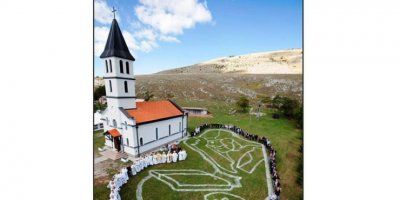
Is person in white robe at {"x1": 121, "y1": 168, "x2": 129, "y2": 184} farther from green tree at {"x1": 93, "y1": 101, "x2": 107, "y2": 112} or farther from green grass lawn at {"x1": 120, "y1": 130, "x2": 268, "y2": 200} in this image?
green tree at {"x1": 93, "y1": 101, "x2": 107, "y2": 112}

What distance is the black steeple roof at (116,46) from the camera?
490 cm

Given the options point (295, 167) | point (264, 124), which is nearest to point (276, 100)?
point (264, 124)

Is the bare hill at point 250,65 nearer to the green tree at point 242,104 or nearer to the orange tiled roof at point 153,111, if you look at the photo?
the green tree at point 242,104

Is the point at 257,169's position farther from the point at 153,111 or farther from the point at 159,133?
the point at 153,111

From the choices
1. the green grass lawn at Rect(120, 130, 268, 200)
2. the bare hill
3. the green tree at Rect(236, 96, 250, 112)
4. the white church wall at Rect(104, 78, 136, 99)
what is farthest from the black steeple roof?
the green tree at Rect(236, 96, 250, 112)

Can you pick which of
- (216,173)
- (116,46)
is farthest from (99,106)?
(216,173)

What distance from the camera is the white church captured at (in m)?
5.25

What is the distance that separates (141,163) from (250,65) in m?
4.29

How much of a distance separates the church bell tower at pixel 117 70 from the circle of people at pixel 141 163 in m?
1.86

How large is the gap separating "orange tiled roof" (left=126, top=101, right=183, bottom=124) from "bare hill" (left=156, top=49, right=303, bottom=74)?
159 cm

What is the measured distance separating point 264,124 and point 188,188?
148 inches


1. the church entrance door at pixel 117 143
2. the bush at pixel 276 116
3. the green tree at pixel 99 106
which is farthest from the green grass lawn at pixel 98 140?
the bush at pixel 276 116

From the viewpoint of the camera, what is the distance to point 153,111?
6.98 meters

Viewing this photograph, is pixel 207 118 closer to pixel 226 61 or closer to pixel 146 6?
pixel 226 61
